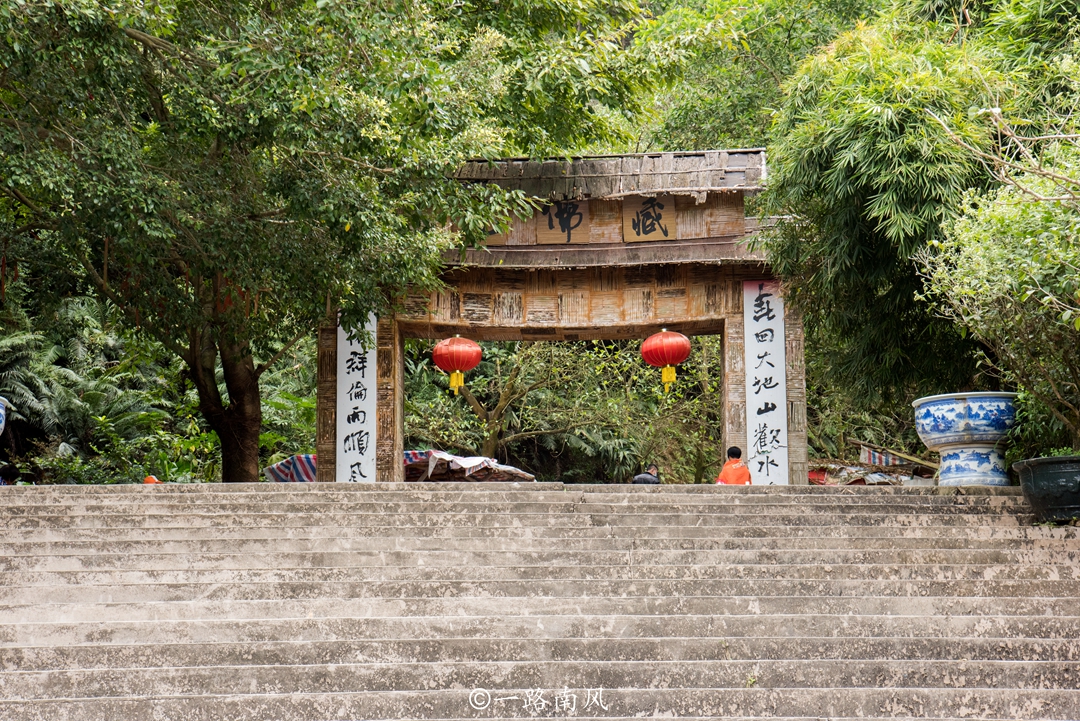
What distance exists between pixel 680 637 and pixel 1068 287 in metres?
2.86

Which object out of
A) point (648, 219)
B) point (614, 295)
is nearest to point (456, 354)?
point (614, 295)

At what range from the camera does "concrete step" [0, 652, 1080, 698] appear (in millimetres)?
3896

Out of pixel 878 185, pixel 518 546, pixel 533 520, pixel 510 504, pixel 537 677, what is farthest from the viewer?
pixel 878 185

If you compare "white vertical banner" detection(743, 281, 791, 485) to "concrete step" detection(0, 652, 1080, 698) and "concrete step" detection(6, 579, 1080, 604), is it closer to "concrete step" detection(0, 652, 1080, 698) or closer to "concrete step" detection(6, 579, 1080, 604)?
"concrete step" detection(6, 579, 1080, 604)

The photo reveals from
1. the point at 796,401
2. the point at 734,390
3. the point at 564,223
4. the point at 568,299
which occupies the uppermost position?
the point at 564,223

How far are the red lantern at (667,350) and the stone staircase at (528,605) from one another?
4.00m

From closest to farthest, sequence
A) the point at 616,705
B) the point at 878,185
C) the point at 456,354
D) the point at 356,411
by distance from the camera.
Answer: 1. the point at 616,705
2. the point at 878,185
3. the point at 456,354
4. the point at 356,411

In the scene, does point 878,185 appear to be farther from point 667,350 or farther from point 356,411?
point 356,411

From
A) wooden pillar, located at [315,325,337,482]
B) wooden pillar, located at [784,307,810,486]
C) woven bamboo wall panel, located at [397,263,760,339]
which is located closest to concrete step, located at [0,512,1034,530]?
wooden pillar, located at [784,307,810,486]

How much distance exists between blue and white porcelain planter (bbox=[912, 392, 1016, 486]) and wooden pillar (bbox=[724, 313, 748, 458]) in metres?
3.13

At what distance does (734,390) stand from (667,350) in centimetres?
84

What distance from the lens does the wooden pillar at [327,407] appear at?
10.5 metres

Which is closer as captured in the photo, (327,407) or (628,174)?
(327,407)

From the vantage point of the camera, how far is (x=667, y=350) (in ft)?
34.0
